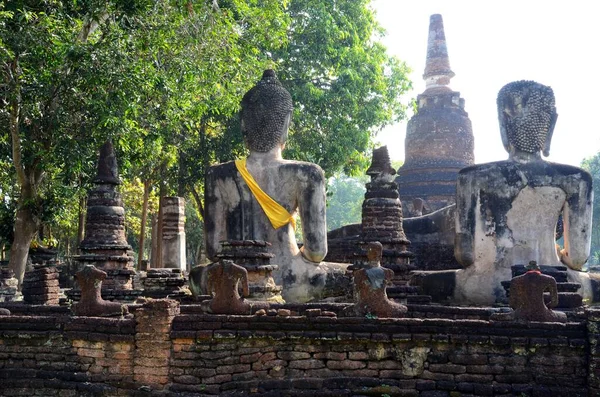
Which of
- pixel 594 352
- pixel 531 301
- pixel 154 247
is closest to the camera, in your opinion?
pixel 594 352

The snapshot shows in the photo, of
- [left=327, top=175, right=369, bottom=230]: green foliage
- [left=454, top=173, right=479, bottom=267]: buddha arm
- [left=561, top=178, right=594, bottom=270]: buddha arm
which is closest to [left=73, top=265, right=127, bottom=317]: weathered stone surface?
[left=454, top=173, right=479, bottom=267]: buddha arm

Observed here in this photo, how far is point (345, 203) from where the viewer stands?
240ft

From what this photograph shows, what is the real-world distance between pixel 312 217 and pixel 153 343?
11.2 feet

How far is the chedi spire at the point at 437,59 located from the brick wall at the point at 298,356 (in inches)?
977

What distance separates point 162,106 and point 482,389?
10.1 meters

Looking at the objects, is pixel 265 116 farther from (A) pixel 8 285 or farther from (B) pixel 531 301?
(A) pixel 8 285

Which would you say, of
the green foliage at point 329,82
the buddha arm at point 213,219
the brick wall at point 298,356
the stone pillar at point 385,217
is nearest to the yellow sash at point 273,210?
the buddha arm at point 213,219

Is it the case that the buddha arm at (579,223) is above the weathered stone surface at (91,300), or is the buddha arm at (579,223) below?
above

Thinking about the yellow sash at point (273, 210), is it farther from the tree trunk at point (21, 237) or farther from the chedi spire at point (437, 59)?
the chedi spire at point (437, 59)

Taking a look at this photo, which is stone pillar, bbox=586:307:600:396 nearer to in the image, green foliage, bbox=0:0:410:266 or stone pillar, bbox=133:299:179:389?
stone pillar, bbox=133:299:179:389

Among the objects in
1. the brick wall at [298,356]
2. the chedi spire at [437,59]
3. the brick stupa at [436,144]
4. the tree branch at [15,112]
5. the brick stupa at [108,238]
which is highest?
the chedi spire at [437,59]

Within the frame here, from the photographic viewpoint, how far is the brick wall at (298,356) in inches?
221

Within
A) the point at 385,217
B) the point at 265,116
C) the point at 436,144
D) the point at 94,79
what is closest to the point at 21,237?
the point at 94,79

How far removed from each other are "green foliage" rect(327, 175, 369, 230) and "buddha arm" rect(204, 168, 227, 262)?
190ft
